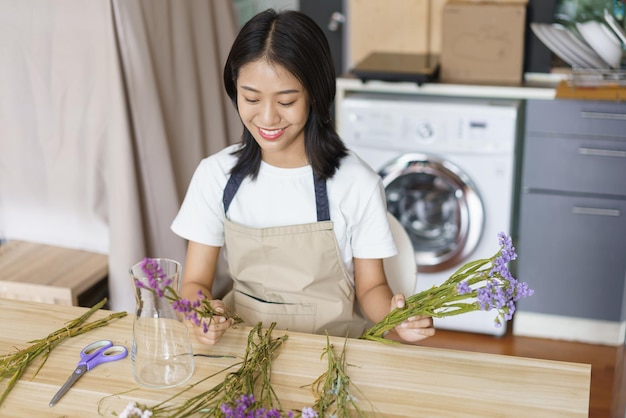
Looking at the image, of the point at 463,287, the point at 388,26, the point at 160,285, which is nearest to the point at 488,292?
the point at 463,287

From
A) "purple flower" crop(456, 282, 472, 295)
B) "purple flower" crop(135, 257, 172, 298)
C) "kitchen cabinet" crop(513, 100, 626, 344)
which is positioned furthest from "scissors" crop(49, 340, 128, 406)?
"kitchen cabinet" crop(513, 100, 626, 344)

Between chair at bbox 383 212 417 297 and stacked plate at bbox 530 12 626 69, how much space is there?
1638 mm

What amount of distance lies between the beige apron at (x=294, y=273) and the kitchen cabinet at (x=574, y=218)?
5.07ft

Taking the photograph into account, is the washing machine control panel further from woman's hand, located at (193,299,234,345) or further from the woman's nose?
woman's hand, located at (193,299,234,345)

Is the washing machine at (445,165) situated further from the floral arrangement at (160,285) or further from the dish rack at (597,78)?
the floral arrangement at (160,285)

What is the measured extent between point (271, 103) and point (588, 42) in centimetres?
195

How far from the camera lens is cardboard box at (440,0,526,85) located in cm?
320

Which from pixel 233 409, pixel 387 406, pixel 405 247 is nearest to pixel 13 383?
pixel 233 409

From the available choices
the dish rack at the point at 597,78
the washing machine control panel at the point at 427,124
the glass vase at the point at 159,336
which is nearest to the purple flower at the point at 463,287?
the glass vase at the point at 159,336

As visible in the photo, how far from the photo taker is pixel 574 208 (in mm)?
3070

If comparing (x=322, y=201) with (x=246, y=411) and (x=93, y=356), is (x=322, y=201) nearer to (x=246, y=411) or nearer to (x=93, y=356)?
(x=93, y=356)

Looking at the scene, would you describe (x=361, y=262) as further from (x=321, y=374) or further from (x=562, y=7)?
(x=562, y=7)

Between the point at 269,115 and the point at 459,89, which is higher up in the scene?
the point at 269,115

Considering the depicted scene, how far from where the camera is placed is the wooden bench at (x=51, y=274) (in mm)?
2230
